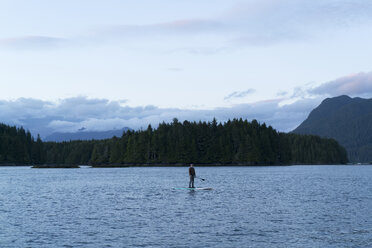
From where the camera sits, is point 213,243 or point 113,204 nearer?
point 213,243

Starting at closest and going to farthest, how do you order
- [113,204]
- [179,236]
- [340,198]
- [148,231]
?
[179,236]
[148,231]
[113,204]
[340,198]

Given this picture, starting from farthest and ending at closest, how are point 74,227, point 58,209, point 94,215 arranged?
point 58,209
point 94,215
point 74,227

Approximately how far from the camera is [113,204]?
50.6 metres

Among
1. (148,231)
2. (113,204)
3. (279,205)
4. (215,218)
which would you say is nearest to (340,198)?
(279,205)

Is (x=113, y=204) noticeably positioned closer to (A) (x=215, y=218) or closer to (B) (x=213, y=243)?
(A) (x=215, y=218)

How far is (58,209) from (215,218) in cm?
1813

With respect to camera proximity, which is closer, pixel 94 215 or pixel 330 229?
→ pixel 330 229

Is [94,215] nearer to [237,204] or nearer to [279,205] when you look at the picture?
[237,204]

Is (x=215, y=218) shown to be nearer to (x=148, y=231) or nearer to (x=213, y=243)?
(x=148, y=231)

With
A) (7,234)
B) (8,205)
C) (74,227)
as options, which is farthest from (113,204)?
(7,234)

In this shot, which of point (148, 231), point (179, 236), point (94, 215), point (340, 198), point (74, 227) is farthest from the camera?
point (340, 198)

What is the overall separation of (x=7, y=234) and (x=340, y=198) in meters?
40.5

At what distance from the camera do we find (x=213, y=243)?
28125 mm

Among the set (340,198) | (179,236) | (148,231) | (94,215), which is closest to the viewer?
(179,236)
